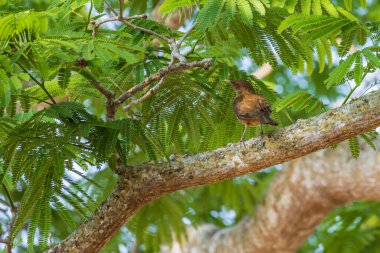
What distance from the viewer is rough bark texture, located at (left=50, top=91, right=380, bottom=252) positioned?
11.3 feet

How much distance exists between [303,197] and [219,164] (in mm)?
3784

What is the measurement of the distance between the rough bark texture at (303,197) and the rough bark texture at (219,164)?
3.19 m

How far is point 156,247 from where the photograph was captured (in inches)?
279

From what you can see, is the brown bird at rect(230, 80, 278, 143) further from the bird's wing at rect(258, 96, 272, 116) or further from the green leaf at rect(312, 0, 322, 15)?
the green leaf at rect(312, 0, 322, 15)

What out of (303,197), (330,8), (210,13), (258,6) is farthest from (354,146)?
(303,197)

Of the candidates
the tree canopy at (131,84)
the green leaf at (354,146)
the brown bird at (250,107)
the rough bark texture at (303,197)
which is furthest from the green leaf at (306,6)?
the rough bark texture at (303,197)

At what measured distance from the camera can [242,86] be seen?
4.04 m

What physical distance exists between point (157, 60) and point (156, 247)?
3396 millimetres

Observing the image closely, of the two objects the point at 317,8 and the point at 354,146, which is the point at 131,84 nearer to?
the point at 317,8

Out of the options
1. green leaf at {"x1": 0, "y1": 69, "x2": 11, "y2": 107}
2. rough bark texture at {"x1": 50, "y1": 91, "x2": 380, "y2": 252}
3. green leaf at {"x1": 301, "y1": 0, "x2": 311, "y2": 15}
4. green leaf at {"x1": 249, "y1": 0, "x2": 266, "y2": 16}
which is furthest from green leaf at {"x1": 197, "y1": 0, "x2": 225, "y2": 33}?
green leaf at {"x1": 0, "y1": 69, "x2": 11, "y2": 107}

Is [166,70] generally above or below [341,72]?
above

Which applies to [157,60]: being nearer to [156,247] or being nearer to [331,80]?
[331,80]

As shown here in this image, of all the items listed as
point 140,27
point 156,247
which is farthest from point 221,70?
point 156,247

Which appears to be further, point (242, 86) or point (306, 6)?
point (242, 86)
